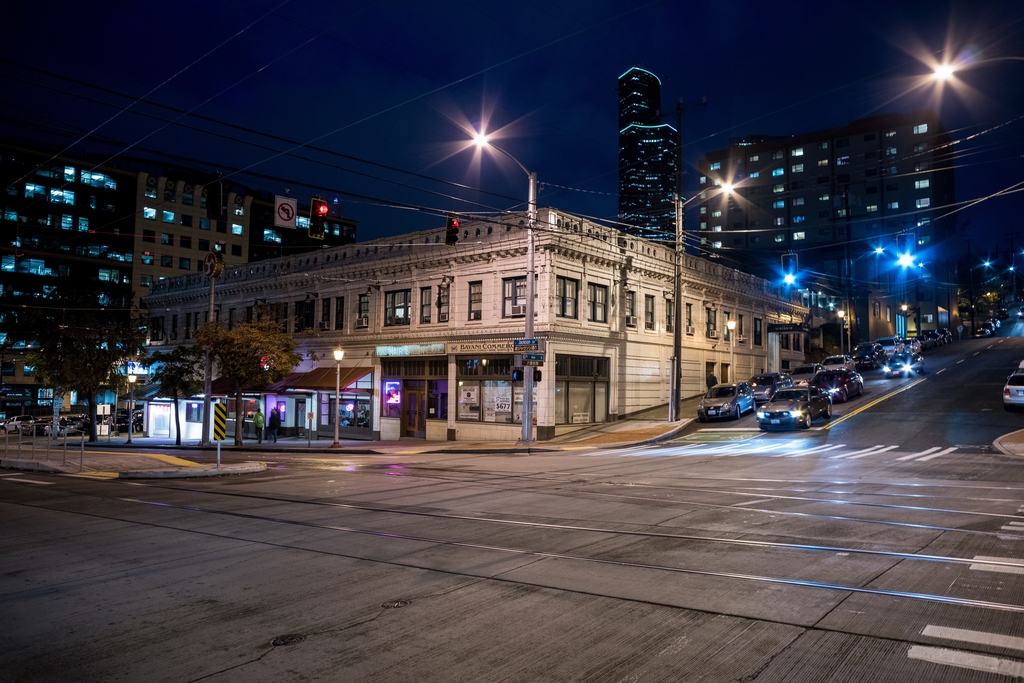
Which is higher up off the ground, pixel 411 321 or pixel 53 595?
pixel 411 321

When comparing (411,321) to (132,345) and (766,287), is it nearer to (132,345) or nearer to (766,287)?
(132,345)

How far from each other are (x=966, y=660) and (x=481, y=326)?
2963cm

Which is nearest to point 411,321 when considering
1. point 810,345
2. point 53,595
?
point 53,595

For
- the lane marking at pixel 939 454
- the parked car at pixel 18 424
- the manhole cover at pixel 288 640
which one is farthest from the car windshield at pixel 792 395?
the parked car at pixel 18 424

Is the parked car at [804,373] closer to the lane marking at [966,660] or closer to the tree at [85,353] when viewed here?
the lane marking at [966,660]

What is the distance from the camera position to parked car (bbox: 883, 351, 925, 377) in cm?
4806

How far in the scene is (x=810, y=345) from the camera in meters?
65.2

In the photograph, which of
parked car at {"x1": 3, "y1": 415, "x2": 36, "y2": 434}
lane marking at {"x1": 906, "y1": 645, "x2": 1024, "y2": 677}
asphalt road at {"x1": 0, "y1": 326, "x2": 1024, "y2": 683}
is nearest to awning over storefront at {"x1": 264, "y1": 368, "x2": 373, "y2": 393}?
parked car at {"x1": 3, "y1": 415, "x2": 36, "y2": 434}

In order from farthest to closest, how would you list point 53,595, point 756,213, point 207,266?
point 756,213, point 207,266, point 53,595

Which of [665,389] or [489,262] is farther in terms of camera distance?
[665,389]

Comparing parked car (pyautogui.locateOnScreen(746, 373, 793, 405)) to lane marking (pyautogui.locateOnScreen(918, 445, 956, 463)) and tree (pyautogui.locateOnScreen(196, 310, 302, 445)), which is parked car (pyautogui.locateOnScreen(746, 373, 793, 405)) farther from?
tree (pyautogui.locateOnScreen(196, 310, 302, 445))

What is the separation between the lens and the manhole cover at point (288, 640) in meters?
5.75

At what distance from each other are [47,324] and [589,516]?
143 ft

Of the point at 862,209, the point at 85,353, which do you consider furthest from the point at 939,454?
the point at 862,209
